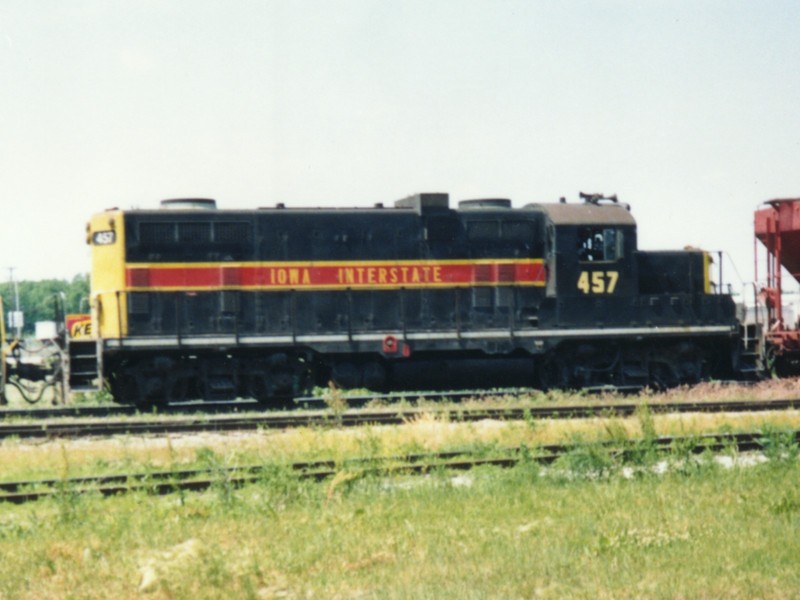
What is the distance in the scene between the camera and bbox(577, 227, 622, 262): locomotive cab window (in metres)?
19.2

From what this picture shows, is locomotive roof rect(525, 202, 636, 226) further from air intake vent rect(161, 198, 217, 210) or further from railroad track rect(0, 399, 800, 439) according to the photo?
air intake vent rect(161, 198, 217, 210)

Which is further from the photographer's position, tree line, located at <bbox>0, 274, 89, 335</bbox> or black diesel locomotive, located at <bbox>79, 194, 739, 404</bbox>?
tree line, located at <bbox>0, 274, 89, 335</bbox>

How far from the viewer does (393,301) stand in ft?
61.7

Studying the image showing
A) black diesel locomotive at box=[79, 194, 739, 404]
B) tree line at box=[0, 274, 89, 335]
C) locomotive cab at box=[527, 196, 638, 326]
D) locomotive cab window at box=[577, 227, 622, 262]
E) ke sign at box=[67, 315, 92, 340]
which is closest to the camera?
black diesel locomotive at box=[79, 194, 739, 404]

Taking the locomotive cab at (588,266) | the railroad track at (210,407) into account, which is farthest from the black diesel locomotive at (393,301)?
the railroad track at (210,407)

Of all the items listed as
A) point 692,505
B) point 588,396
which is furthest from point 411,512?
point 588,396

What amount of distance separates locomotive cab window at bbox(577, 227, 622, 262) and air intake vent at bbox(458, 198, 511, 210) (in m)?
1.62

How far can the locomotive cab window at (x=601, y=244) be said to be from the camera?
63.0ft

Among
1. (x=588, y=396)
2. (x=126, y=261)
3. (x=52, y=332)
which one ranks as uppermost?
(x=126, y=261)

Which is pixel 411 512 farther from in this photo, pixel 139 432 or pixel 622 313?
pixel 622 313

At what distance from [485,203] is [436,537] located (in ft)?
40.4

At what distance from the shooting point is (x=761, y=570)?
636 cm

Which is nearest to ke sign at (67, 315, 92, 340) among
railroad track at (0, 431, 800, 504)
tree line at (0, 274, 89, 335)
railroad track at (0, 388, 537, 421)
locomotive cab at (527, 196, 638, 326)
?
railroad track at (0, 388, 537, 421)

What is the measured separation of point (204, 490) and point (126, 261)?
27.7ft
